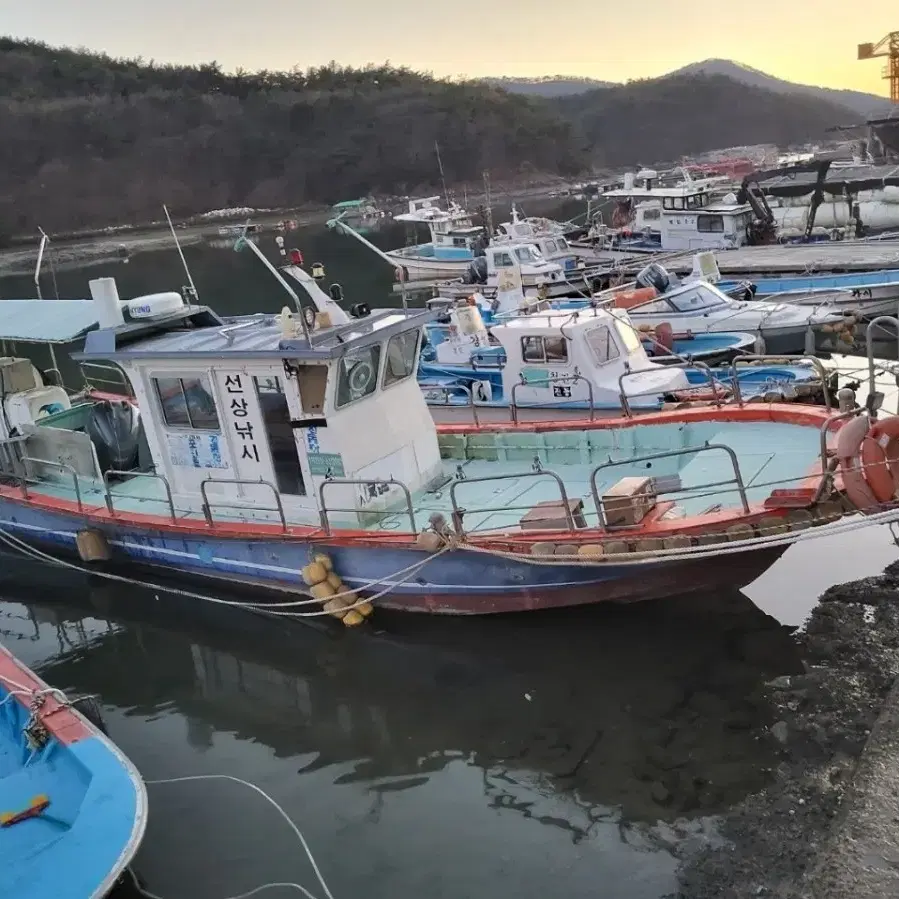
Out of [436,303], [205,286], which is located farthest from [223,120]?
[436,303]

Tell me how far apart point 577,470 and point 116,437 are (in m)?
6.96

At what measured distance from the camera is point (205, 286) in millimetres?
49344

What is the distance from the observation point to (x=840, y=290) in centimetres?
2323

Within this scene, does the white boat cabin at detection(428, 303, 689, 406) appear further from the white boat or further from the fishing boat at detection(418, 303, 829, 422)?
the white boat

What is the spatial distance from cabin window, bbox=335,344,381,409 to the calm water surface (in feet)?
8.33

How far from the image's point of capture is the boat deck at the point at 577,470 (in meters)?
9.26

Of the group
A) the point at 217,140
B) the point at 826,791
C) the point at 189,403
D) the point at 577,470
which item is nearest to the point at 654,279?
the point at 577,470

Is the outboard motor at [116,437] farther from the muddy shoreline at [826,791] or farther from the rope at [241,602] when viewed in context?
the muddy shoreline at [826,791]

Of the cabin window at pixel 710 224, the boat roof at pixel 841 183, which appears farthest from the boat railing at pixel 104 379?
the boat roof at pixel 841 183

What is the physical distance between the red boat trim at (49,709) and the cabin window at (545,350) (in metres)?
9.49

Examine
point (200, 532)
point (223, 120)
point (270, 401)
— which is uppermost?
point (223, 120)

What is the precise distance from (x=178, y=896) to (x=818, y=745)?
508 cm

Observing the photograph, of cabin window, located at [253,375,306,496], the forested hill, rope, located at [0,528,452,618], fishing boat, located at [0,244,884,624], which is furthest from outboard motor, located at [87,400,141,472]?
the forested hill

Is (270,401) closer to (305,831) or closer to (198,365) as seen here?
(198,365)
